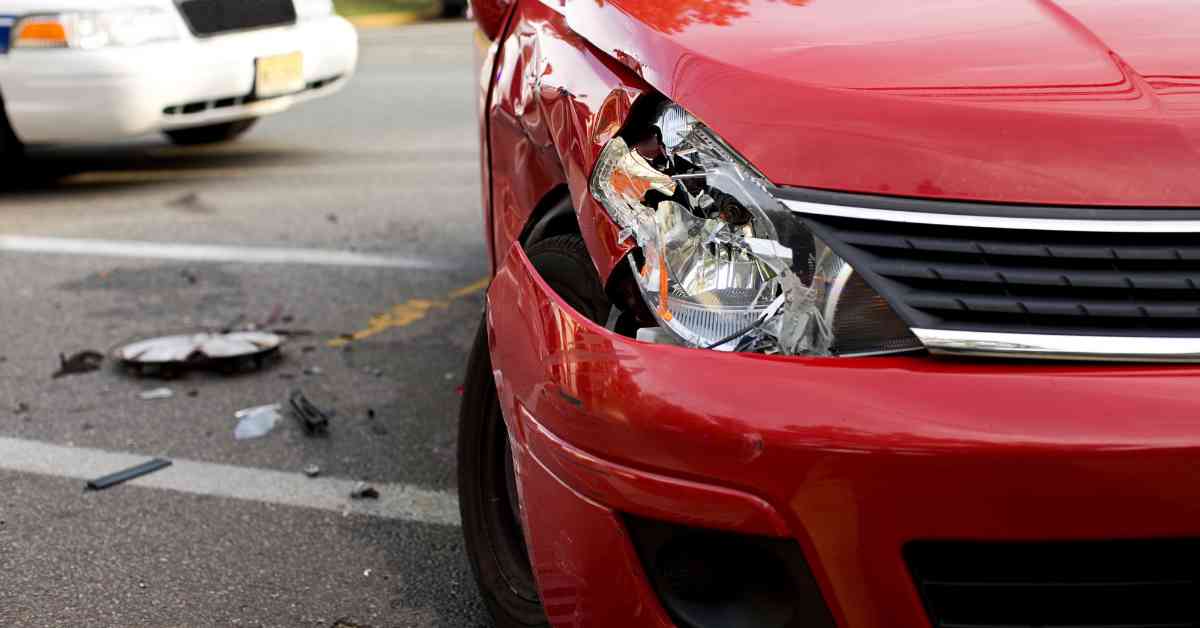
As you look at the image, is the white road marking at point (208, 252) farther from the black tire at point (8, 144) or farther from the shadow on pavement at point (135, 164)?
the shadow on pavement at point (135, 164)

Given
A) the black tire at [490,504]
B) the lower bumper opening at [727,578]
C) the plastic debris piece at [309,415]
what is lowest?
the plastic debris piece at [309,415]

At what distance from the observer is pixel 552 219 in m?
2.52

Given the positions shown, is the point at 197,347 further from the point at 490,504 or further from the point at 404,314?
the point at 490,504

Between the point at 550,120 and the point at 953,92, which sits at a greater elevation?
the point at 953,92

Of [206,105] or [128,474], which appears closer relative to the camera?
[128,474]

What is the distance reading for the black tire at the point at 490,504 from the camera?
8.63 feet

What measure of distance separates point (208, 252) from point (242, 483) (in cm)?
264

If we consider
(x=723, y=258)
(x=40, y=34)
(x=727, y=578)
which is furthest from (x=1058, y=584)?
(x=40, y=34)

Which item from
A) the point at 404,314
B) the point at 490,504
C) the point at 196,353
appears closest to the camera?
the point at 490,504

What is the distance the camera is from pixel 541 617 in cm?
254

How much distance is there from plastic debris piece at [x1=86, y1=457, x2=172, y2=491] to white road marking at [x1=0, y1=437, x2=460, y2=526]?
0.08 ft

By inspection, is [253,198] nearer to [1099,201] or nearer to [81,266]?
[81,266]

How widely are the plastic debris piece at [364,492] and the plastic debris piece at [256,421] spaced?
0.53 meters

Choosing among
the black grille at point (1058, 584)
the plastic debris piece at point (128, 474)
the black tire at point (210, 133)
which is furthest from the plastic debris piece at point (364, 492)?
the black tire at point (210, 133)
